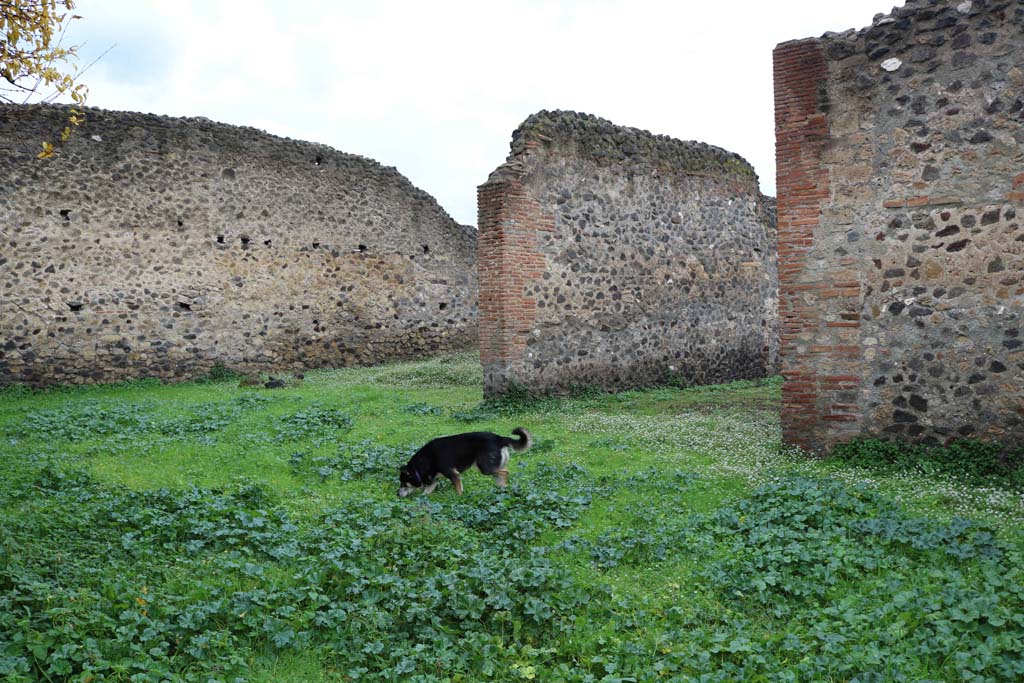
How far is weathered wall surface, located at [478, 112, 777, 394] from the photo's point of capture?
11039 millimetres

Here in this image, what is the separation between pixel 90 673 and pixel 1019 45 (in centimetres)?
761

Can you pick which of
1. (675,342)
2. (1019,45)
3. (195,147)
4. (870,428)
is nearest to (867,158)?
(1019,45)

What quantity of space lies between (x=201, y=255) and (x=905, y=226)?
12.0 m

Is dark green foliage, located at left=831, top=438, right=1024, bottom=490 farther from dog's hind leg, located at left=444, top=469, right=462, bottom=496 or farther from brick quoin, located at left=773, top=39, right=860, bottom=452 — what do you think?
dog's hind leg, located at left=444, top=469, right=462, bottom=496

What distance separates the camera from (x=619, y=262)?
12344 millimetres

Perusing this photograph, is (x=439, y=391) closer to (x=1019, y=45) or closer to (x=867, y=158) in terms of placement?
(x=867, y=158)

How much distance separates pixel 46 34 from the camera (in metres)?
5.27

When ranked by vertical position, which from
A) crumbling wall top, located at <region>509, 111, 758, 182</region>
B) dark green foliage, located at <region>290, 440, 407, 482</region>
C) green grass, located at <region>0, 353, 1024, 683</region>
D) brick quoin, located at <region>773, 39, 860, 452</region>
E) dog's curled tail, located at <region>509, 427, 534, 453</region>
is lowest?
green grass, located at <region>0, 353, 1024, 683</region>

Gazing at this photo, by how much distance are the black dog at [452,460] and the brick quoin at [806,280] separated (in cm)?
286

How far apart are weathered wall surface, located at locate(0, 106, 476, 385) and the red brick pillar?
610cm

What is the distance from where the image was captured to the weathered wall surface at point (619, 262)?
36.2 ft

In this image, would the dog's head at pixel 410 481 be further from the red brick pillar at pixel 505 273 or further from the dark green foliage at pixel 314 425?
the red brick pillar at pixel 505 273

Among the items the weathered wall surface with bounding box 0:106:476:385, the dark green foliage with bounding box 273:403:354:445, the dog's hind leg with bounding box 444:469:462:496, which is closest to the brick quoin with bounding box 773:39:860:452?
the dog's hind leg with bounding box 444:469:462:496

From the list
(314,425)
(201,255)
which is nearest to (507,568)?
(314,425)
